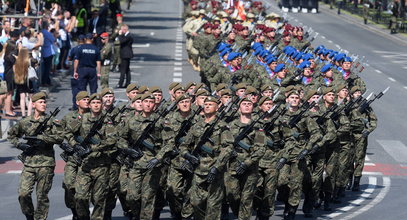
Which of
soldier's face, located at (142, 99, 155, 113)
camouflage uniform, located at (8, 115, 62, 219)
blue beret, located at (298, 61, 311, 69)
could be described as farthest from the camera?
blue beret, located at (298, 61, 311, 69)

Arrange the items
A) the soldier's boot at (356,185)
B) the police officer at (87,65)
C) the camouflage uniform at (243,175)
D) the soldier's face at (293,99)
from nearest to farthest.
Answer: the camouflage uniform at (243,175) → the soldier's face at (293,99) → the soldier's boot at (356,185) → the police officer at (87,65)

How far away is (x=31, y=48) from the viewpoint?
30.3 meters

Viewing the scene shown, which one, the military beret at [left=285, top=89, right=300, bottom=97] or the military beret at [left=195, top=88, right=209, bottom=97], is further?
the military beret at [left=285, top=89, right=300, bottom=97]

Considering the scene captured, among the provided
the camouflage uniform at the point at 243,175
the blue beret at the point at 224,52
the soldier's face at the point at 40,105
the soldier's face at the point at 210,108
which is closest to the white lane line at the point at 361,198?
the camouflage uniform at the point at 243,175

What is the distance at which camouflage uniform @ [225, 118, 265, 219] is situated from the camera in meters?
16.8

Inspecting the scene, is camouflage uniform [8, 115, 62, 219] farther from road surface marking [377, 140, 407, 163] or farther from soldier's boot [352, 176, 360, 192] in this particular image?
road surface marking [377, 140, 407, 163]

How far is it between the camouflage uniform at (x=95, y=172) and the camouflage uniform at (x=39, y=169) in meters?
0.41

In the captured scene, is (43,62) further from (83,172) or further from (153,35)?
(153,35)

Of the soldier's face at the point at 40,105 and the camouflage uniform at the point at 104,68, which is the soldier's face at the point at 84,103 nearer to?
the soldier's face at the point at 40,105

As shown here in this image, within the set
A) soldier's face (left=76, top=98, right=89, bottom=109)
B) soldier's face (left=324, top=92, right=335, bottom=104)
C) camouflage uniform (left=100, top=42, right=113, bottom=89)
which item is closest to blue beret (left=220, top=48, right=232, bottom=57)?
camouflage uniform (left=100, top=42, right=113, bottom=89)

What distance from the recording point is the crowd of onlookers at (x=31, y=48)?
2747 cm

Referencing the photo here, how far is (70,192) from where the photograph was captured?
681 inches

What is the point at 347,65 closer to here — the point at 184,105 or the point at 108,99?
the point at 184,105

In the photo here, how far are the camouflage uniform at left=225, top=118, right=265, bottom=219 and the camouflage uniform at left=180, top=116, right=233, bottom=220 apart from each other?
0.41 metres
